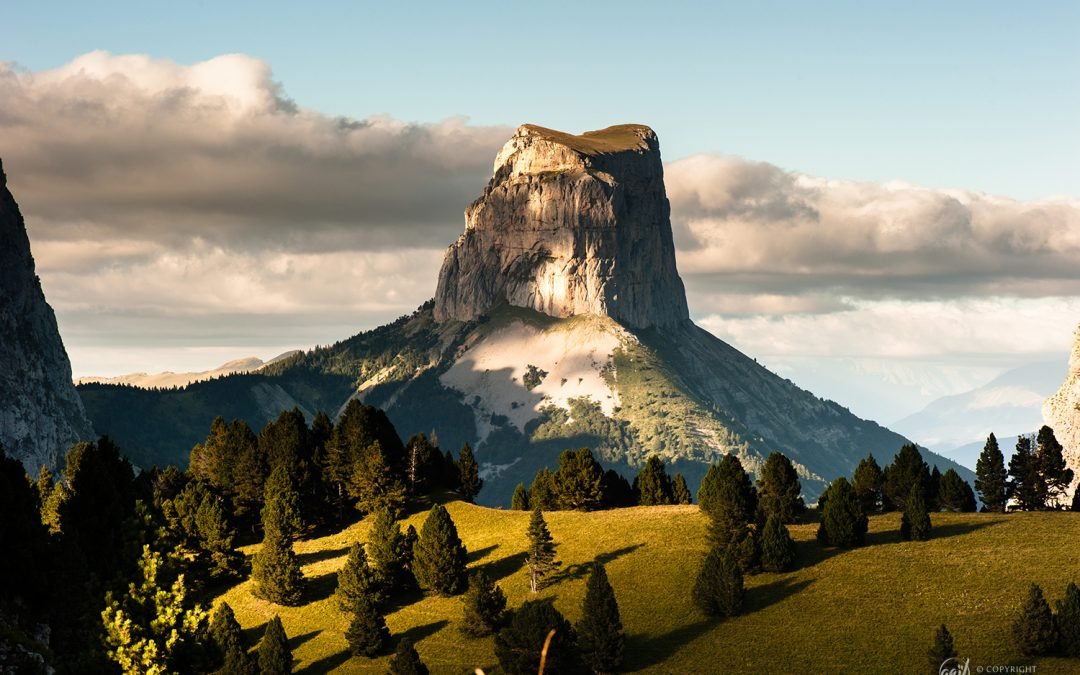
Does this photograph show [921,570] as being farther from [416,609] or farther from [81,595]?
[81,595]

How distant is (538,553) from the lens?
128m

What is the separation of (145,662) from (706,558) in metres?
61.4

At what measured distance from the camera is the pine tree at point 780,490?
147125 mm

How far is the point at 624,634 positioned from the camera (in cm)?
11325

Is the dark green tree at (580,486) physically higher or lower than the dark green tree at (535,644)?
higher

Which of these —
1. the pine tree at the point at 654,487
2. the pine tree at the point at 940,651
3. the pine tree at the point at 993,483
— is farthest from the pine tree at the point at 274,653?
the pine tree at the point at 993,483

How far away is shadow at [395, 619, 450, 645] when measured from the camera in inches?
4728

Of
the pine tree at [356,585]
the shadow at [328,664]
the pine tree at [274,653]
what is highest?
the pine tree at [356,585]

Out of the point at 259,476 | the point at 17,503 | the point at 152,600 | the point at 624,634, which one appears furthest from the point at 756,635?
the point at 259,476

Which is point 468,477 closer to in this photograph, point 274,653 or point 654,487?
point 654,487

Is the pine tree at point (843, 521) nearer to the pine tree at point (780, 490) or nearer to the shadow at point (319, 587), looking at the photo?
the pine tree at point (780, 490)

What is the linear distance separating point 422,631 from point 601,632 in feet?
70.8

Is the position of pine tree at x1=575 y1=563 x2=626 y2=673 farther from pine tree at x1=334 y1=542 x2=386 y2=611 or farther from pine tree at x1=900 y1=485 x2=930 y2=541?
pine tree at x1=900 y1=485 x2=930 y2=541

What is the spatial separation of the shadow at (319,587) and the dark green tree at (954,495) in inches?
2922
